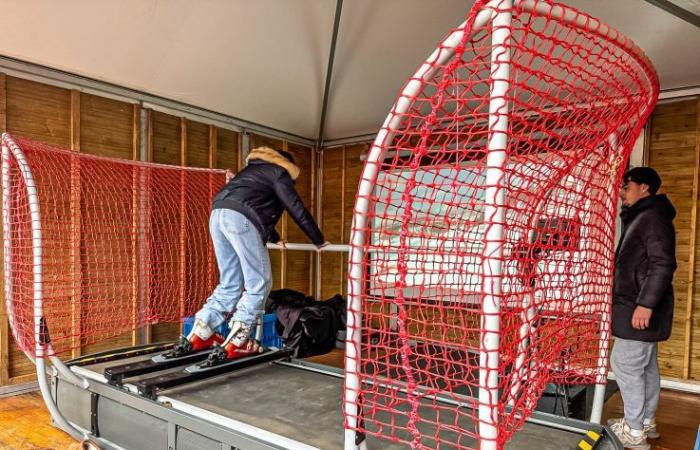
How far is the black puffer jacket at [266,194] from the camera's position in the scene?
2.66m

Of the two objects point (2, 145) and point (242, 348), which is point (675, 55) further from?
point (2, 145)

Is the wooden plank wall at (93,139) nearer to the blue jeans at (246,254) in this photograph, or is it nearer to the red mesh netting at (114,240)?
the red mesh netting at (114,240)

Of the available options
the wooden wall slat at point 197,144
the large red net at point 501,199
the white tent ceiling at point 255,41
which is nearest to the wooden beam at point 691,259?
the white tent ceiling at point 255,41

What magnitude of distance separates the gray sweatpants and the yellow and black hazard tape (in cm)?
95

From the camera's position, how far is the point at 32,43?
10.5ft

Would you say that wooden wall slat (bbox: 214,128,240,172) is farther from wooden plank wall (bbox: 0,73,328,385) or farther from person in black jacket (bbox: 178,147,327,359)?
person in black jacket (bbox: 178,147,327,359)

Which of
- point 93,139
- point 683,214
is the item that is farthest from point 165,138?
point 683,214

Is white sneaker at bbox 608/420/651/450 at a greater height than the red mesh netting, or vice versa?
the red mesh netting

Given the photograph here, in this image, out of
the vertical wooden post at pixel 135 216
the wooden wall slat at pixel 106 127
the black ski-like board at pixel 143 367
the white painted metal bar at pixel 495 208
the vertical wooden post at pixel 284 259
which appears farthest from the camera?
the vertical wooden post at pixel 284 259

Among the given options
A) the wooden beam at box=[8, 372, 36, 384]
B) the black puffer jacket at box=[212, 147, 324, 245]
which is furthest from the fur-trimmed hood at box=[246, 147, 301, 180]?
the wooden beam at box=[8, 372, 36, 384]

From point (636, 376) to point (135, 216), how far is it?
13.3 feet

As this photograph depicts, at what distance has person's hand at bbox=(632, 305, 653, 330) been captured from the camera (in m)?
2.52

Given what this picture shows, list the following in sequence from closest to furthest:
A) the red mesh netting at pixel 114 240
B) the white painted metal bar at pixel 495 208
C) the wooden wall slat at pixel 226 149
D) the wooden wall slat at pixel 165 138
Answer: the white painted metal bar at pixel 495 208
the red mesh netting at pixel 114 240
the wooden wall slat at pixel 165 138
the wooden wall slat at pixel 226 149

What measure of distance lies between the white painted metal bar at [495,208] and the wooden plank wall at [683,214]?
3.80 m
